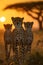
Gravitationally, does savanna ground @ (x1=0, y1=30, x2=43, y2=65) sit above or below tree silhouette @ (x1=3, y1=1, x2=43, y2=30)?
below

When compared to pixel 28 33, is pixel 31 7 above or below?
above

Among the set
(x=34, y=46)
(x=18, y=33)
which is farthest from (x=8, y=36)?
(x=34, y=46)

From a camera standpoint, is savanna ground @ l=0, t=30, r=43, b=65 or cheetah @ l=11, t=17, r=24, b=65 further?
savanna ground @ l=0, t=30, r=43, b=65

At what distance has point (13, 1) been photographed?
2.24 metres

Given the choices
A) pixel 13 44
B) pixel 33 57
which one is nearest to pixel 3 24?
pixel 13 44

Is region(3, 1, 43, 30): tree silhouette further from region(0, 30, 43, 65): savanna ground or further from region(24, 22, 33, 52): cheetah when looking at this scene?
region(24, 22, 33, 52): cheetah

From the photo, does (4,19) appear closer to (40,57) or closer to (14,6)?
(14,6)

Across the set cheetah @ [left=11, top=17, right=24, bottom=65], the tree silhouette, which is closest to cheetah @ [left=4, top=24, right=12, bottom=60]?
cheetah @ [left=11, top=17, right=24, bottom=65]

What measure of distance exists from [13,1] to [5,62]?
0.49 meters

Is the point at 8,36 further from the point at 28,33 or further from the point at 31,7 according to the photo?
the point at 31,7

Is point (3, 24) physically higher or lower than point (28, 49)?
higher

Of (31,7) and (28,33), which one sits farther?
(31,7)

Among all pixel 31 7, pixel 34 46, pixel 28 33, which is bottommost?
pixel 34 46

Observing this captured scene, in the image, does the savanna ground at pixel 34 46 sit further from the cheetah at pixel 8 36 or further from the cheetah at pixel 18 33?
the cheetah at pixel 18 33
